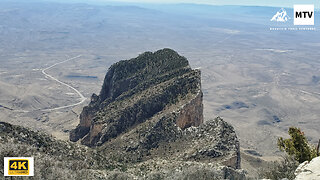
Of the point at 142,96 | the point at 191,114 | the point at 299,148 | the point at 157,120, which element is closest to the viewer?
the point at 299,148

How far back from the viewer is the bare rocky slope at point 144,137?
942 inches

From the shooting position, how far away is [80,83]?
147m

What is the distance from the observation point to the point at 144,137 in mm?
33562

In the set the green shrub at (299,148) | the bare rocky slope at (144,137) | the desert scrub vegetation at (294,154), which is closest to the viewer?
the desert scrub vegetation at (294,154)

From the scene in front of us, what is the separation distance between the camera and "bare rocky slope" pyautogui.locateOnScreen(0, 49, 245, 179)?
23922mm

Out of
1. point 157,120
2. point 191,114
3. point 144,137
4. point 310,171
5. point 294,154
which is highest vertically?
point 310,171

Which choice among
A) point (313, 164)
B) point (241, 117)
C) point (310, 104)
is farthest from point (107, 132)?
point (310, 104)

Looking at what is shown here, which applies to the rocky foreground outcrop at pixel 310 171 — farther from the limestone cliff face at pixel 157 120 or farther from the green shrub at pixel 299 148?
the limestone cliff face at pixel 157 120

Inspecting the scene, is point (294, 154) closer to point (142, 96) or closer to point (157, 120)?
point (157, 120)

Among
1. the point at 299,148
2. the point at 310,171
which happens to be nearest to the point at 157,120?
the point at 299,148

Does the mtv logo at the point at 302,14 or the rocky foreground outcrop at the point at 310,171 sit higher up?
the mtv logo at the point at 302,14

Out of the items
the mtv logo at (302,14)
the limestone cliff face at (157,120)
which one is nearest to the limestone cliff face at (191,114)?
the limestone cliff face at (157,120)

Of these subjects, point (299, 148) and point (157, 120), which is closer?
point (299, 148)

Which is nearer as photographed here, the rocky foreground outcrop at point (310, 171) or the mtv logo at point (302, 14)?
the rocky foreground outcrop at point (310, 171)
